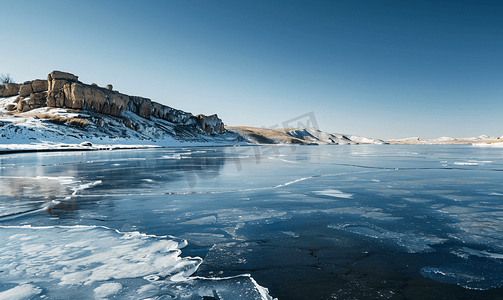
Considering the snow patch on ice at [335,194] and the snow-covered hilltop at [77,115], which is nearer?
the snow patch on ice at [335,194]

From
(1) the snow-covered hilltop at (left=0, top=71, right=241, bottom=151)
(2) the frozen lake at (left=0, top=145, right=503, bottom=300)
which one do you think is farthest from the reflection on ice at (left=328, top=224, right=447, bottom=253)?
(1) the snow-covered hilltop at (left=0, top=71, right=241, bottom=151)

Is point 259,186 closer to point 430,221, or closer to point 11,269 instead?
point 430,221

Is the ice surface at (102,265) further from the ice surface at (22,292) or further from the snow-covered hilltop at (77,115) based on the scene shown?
the snow-covered hilltop at (77,115)

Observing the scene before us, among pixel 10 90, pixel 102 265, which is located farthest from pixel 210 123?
pixel 102 265

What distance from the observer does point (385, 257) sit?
10.8ft

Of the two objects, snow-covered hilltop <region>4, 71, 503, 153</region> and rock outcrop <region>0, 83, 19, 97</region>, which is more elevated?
rock outcrop <region>0, 83, 19, 97</region>

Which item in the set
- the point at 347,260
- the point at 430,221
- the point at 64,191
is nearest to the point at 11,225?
the point at 64,191

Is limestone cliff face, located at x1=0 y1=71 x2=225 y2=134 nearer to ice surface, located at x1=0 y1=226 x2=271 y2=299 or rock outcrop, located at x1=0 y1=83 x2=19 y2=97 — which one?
rock outcrop, located at x1=0 y1=83 x2=19 y2=97

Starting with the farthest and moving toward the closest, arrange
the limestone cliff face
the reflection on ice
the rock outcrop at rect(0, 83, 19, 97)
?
the rock outcrop at rect(0, 83, 19, 97), the limestone cliff face, the reflection on ice

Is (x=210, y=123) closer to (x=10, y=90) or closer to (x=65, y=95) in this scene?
(x=65, y=95)

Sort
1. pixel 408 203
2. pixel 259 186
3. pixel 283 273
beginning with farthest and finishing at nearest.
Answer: pixel 259 186 < pixel 408 203 < pixel 283 273

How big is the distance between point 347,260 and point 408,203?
417cm

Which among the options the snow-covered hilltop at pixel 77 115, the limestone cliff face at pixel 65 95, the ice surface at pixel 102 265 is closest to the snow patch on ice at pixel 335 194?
the ice surface at pixel 102 265

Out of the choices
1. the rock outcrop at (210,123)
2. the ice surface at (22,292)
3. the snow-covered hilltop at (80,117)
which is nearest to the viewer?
the ice surface at (22,292)
